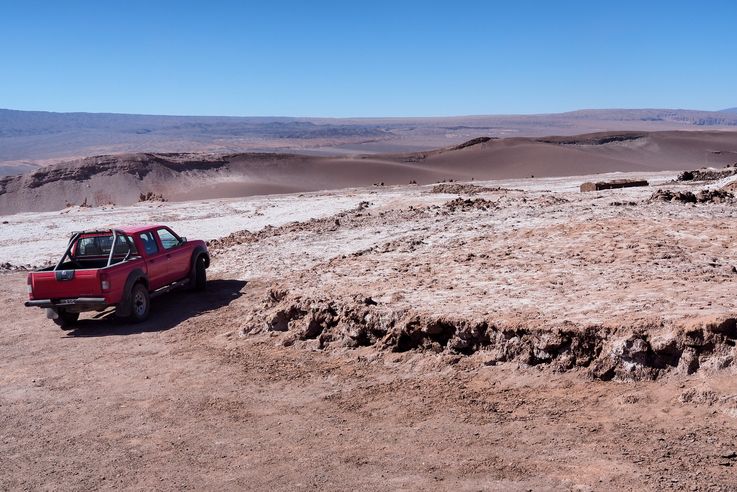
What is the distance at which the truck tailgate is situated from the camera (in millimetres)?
10625

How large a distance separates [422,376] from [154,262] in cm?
595

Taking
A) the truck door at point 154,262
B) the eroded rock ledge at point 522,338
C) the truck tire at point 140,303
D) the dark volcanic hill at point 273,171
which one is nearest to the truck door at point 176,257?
the truck door at point 154,262

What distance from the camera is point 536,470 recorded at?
17.2 feet

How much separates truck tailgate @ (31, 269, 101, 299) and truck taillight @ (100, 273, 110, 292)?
0.05m

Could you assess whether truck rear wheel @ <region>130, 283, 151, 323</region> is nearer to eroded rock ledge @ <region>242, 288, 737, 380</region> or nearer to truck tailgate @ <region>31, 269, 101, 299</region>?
truck tailgate @ <region>31, 269, 101, 299</region>

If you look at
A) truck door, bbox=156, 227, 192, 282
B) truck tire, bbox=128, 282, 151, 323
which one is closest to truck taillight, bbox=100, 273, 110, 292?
truck tire, bbox=128, 282, 151, 323

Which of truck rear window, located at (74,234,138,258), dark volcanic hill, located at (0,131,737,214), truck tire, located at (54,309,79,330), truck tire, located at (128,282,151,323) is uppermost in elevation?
dark volcanic hill, located at (0,131,737,214)

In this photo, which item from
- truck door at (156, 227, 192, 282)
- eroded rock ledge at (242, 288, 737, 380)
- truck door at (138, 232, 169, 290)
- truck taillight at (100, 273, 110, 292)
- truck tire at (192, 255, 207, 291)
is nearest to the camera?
eroded rock ledge at (242, 288, 737, 380)

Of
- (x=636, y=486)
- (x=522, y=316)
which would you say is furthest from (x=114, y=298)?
(x=636, y=486)

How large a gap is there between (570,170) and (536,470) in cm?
4679

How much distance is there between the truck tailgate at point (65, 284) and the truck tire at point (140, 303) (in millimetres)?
666

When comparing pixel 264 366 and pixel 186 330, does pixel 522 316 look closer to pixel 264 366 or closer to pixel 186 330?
pixel 264 366

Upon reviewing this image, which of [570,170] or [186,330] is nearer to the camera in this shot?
[186,330]

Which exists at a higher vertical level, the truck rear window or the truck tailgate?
the truck rear window
